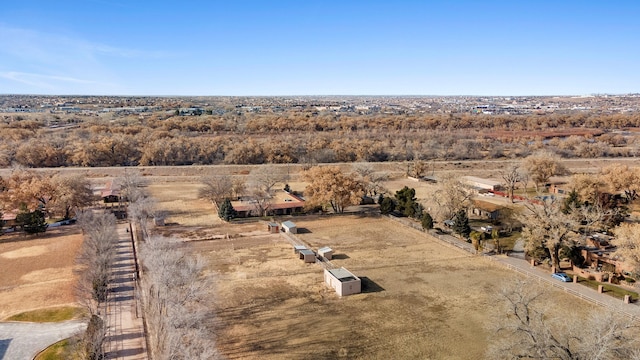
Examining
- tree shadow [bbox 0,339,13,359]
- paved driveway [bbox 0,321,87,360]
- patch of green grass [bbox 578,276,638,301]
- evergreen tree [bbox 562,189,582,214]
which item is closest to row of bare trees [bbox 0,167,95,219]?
paved driveway [bbox 0,321,87,360]

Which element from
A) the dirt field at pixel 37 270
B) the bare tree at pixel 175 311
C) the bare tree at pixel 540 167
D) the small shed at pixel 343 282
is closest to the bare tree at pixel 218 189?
the dirt field at pixel 37 270

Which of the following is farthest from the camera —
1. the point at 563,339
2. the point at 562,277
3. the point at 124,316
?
the point at 562,277

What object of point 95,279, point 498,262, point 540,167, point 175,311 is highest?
point 175,311

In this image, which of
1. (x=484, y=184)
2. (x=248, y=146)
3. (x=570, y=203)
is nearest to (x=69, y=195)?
(x=248, y=146)

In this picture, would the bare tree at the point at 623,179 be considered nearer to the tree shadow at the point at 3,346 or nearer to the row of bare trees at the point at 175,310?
the row of bare trees at the point at 175,310

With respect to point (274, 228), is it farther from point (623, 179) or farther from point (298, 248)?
point (623, 179)
